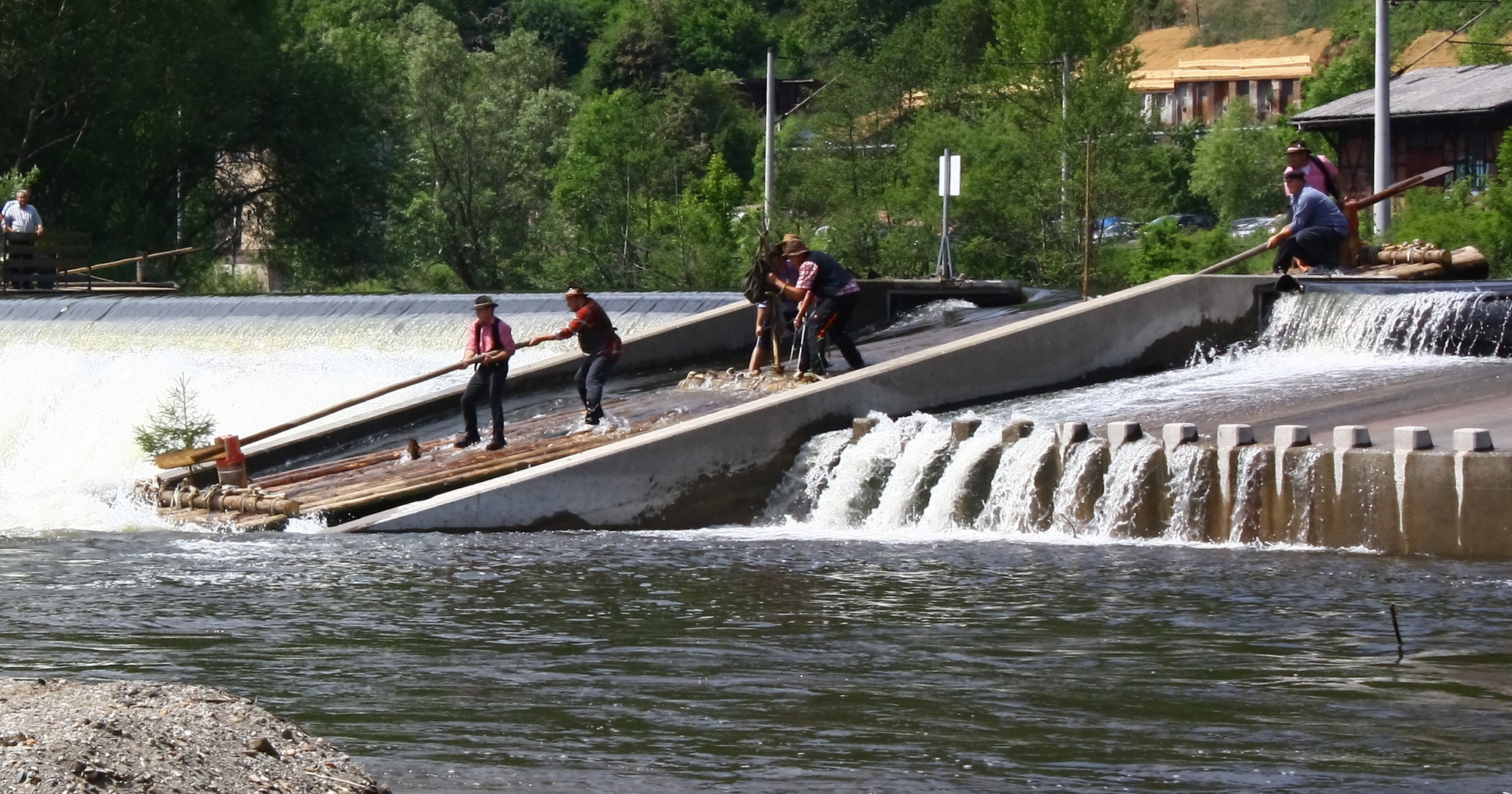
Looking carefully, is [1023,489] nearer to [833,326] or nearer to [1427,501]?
[1427,501]

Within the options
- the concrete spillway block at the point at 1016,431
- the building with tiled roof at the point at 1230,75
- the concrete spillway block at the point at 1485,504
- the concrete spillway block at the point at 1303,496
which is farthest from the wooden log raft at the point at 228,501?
the building with tiled roof at the point at 1230,75

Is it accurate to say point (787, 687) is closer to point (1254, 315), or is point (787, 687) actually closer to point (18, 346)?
point (1254, 315)

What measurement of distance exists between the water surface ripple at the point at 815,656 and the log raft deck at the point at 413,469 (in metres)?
0.89

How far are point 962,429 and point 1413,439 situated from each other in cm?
351

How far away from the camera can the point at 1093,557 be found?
14438 millimetres

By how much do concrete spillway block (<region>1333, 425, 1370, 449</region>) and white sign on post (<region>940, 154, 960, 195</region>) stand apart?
402 inches

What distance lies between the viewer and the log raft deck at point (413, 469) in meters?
16.6

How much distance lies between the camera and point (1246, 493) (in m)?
15.0

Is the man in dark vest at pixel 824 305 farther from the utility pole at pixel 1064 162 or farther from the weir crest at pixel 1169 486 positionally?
the utility pole at pixel 1064 162

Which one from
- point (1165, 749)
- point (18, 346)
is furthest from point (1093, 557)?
point (18, 346)

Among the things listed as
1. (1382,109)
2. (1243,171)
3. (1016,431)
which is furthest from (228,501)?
(1243,171)

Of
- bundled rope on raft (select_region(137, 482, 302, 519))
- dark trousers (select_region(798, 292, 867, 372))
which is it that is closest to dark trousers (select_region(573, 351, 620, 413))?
dark trousers (select_region(798, 292, 867, 372))

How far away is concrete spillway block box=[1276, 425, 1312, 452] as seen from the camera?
49.3 ft

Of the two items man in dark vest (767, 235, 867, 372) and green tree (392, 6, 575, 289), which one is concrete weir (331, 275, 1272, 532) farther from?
green tree (392, 6, 575, 289)
